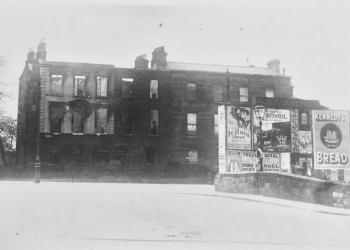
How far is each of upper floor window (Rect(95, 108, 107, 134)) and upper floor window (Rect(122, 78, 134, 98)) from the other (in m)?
1.99

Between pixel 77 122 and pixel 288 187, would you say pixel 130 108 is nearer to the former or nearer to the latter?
pixel 77 122

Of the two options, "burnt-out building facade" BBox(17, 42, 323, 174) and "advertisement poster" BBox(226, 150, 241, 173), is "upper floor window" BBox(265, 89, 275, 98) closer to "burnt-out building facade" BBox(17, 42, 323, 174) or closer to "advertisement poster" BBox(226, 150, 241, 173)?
"burnt-out building facade" BBox(17, 42, 323, 174)

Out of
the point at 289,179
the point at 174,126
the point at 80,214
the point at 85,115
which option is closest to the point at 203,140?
the point at 174,126

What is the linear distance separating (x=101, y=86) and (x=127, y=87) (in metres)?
1.99

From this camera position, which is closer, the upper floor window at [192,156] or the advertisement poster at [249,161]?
the advertisement poster at [249,161]

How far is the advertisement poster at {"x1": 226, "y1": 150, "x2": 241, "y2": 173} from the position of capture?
24469 millimetres

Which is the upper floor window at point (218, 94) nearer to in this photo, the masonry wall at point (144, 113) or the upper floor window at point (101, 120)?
the masonry wall at point (144, 113)

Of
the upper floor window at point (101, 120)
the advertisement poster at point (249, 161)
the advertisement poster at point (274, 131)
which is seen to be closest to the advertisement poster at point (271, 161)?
the advertisement poster at point (249, 161)

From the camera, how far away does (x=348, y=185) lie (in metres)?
16.3

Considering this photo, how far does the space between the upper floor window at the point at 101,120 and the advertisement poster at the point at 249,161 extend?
53.2ft

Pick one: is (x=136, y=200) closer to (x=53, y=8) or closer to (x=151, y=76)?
(x=53, y=8)

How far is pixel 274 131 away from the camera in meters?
25.7

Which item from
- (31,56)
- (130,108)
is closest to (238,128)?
(130,108)

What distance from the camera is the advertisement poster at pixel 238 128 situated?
24.7 meters
